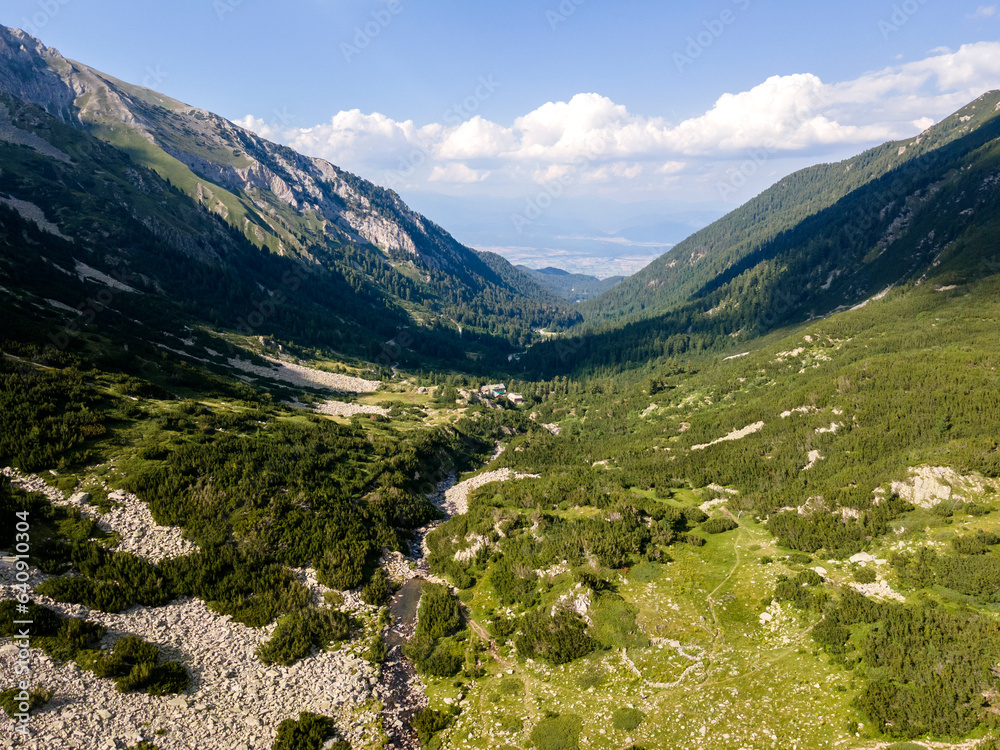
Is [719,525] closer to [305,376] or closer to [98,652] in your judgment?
[98,652]

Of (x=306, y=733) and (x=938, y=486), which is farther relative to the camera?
(x=938, y=486)

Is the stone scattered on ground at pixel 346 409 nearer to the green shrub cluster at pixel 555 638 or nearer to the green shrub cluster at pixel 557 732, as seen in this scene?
the green shrub cluster at pixel 555 638

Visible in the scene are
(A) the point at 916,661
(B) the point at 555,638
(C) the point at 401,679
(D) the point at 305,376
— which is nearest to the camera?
(A) the point at 916,661

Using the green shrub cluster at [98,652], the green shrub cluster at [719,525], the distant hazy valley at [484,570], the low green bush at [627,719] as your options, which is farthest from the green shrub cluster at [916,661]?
the green shrub cluster at [98,652]

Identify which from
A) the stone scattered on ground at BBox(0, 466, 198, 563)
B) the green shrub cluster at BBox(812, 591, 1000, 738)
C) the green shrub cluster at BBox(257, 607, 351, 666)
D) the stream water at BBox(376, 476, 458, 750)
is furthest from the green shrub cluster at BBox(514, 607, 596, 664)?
the stone scattered on ground at BBox(0, 466, 198, 563)

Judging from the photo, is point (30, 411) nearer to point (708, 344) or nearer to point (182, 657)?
point (182, 657)

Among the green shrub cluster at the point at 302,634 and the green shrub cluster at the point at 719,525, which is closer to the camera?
the green shrub cluster at the point at 302,634

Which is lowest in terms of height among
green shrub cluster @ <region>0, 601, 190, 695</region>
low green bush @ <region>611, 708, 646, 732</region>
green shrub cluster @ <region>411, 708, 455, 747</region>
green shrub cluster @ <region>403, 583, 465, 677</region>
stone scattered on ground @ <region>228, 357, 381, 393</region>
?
green shrub cluster @ <region>411, 708, 455, 747</region>

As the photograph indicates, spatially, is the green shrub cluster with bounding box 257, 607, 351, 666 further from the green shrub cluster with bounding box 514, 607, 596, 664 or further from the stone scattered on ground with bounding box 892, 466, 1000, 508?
the stone scattered on ground with bounding box 892, 466, 1000, 508

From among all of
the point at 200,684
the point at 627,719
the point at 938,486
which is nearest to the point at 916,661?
the point at 627,719

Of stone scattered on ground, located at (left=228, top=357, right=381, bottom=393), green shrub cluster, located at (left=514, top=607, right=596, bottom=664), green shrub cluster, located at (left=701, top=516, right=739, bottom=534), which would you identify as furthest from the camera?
stone scattered on ground, located at (left=228, top=357, right=381, bottom=393)

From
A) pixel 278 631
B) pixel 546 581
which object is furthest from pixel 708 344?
pixel 278 631
